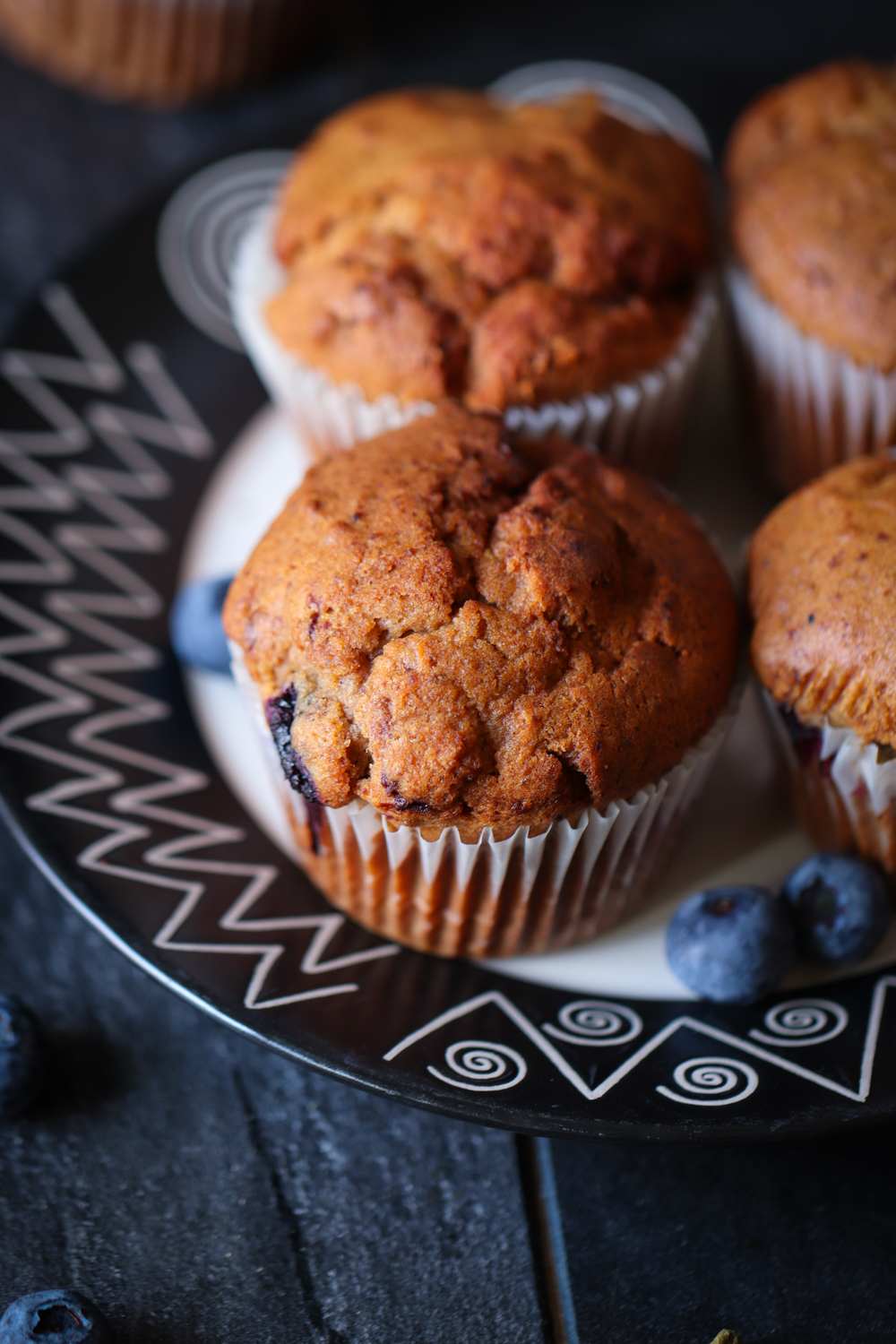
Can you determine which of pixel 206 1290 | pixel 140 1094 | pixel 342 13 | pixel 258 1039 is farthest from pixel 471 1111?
pixel 342 13

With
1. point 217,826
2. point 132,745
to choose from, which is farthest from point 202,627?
point 217,826

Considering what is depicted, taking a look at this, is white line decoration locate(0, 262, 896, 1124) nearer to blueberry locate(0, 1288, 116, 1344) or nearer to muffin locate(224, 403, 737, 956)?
muffin locate(224, 403, 737, 956)

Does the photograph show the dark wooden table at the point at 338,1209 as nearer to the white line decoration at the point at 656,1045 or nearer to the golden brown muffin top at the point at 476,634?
the white line decoration at the point at 656,1045

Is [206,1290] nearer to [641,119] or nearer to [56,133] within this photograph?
[641,119]

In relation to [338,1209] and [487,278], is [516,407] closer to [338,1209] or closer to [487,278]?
[487,278]

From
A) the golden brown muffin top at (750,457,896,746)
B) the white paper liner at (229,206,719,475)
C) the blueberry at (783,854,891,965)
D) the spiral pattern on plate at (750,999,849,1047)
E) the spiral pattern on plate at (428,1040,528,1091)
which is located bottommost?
the spiral pattern on plate at (750,999,849,1047)

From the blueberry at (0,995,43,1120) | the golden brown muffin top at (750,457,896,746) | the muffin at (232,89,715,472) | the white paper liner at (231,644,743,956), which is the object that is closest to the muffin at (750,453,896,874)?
the golden brown muffin top at (750,457,896,746)
